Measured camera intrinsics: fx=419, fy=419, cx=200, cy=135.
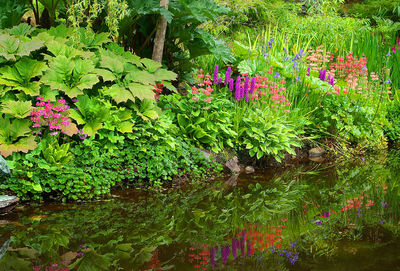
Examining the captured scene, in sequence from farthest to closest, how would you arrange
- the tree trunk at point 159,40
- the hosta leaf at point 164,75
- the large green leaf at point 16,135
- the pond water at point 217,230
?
the tree trunk at point 159,40 < the hosta leaf at point 164,75 < the large green leaf at point 16,135 < the pond water at point 217,230

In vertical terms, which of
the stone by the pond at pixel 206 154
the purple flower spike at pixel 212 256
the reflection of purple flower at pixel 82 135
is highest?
the reflection of purple flower at pixel 82 135

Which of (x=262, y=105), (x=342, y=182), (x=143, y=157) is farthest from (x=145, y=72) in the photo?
(x=342, y=182)

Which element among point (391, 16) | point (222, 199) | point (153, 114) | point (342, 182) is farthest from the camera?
point (391, 16)

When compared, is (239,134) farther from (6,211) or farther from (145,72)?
(6,211)

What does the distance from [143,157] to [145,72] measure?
90 cm

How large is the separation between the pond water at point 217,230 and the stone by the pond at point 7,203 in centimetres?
7

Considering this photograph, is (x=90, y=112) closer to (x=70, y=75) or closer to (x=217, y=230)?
(x=70, y=75)

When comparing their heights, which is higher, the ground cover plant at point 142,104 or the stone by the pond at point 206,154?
the ground cover plant at point 142,104

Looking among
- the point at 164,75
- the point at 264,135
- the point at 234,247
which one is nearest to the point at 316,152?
the point at 264,135

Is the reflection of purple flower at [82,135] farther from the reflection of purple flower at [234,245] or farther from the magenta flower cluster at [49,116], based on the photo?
the reflection of purple flower at [234,245]

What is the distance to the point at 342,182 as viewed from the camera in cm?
465

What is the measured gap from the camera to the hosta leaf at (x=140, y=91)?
4.09 meters

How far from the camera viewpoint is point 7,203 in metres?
3.29

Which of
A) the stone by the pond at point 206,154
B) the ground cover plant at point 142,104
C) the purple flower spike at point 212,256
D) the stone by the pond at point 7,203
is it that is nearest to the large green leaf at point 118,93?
the ground cover plant at point 142,104
